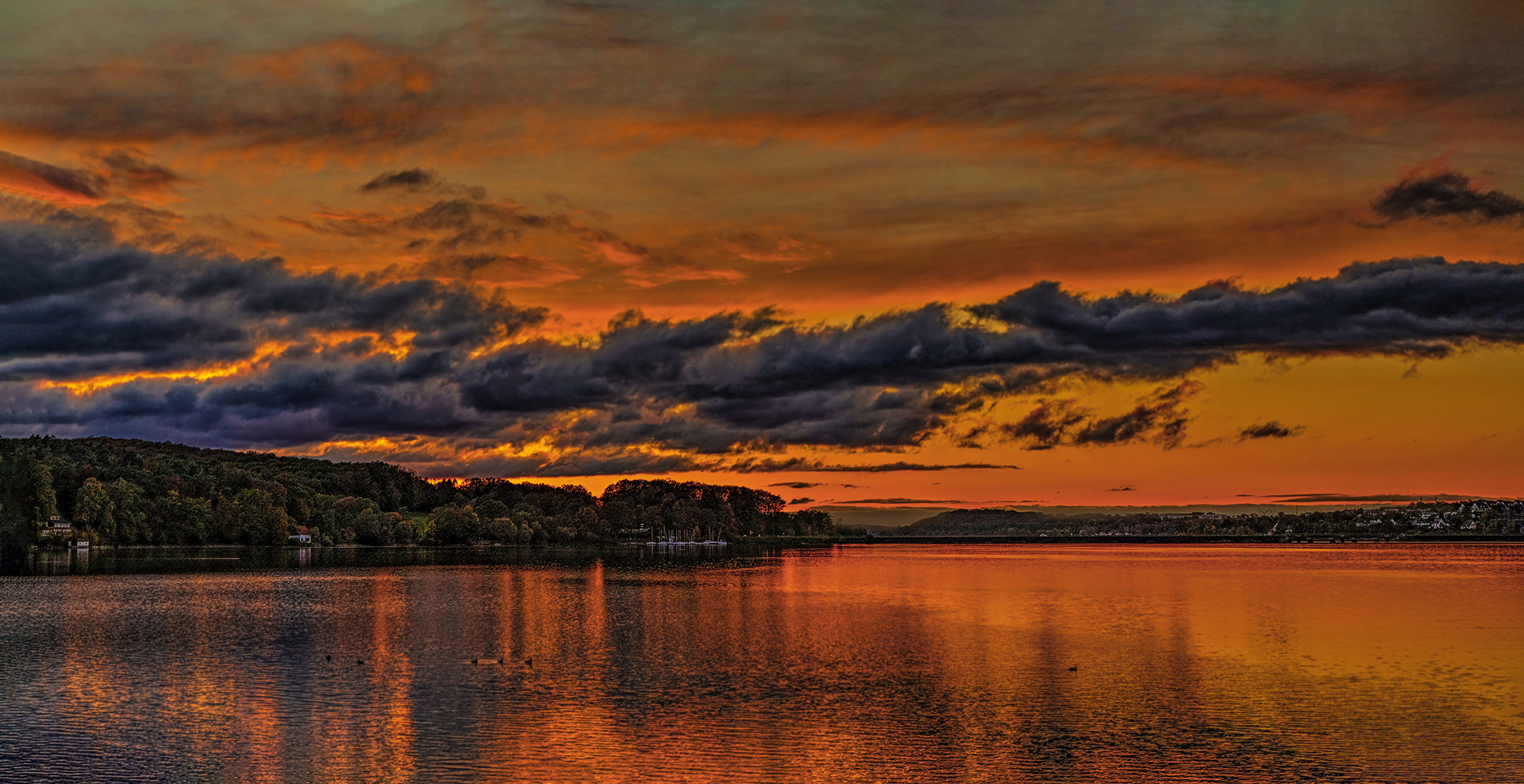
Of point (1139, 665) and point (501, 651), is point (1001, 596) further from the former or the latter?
point (501, 651)

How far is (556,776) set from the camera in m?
41.1

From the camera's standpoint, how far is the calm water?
1702 inches

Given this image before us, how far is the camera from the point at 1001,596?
5281 inches

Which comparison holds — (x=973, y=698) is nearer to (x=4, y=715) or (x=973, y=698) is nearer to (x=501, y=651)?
(x=501, y=651)

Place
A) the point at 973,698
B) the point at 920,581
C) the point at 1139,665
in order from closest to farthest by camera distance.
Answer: the point at 973,698, the point at 1139,665, the point at 920,581

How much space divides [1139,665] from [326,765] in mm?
47441

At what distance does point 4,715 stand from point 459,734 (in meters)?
20.7

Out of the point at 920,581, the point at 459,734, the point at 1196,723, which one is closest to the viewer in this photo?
the point at 459,734

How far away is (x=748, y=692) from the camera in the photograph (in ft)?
193

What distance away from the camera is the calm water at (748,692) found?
43.2m

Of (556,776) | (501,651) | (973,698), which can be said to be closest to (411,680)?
(501,651)

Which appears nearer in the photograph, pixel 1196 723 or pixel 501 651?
pixel 1196 723

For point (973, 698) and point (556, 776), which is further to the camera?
point (973, 698)

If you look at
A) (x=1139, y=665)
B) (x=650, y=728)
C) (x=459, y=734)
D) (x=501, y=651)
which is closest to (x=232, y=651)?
(x=501, y=651)
